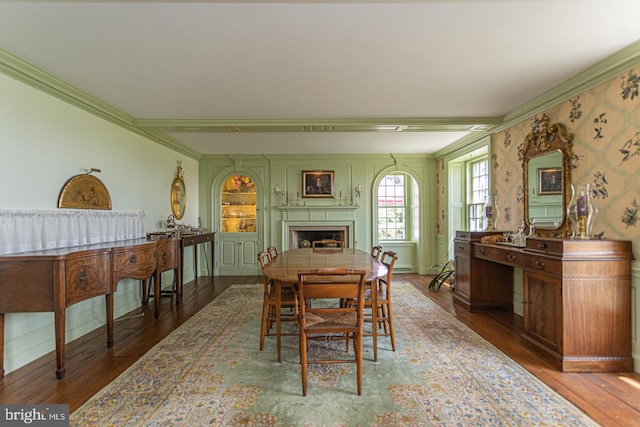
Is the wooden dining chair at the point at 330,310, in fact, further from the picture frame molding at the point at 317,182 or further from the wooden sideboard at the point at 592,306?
the picture frame molding at the point at 317,182

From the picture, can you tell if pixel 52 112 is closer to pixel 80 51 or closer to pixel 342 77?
pixel 80 51

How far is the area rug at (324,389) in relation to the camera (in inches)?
73.8

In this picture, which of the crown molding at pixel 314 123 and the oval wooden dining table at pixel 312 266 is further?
the crown molding at pixel 314 123

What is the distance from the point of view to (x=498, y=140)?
4371 mm

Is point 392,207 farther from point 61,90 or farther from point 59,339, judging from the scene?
point 59,339

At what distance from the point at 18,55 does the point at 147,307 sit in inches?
122

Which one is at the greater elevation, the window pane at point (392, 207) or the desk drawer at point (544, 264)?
the window pane at point (392, 207)

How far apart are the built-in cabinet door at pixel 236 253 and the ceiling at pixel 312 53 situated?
301 cm

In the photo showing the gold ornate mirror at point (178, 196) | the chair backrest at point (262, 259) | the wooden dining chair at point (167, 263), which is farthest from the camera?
the gold ornate mirror at point (178, 196)

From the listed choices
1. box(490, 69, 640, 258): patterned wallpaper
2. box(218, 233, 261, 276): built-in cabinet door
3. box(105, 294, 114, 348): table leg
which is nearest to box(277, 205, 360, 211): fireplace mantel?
box(218, 233, 261, 276): built-in cabinet door

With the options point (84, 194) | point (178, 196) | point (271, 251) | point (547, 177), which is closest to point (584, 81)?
point (547, 177)

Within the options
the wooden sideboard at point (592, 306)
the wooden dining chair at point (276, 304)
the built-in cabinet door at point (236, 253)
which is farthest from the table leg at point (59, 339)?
the built-in cabinet door at point (236, 253)

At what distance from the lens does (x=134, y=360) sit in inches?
104

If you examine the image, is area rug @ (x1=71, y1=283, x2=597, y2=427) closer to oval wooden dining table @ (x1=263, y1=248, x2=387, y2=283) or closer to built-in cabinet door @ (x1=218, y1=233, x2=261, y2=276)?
oval wooden dining table @ (x1=263, y1=248, x2=387, y2=283)
